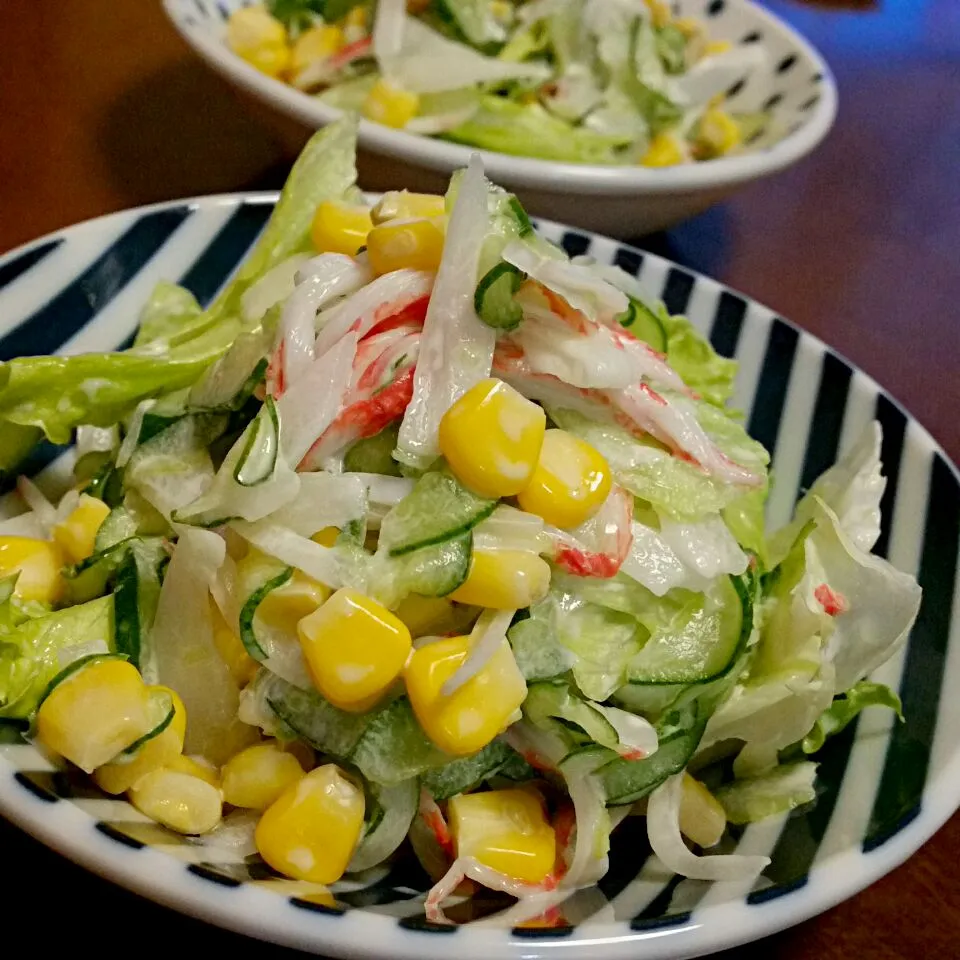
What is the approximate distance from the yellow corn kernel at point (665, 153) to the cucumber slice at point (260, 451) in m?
1.49

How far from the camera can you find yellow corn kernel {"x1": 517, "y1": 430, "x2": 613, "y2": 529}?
41.7 inches

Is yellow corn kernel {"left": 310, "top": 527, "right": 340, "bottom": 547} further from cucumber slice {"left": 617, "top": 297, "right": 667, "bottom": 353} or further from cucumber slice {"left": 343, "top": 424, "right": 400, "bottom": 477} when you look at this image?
→ cucumber slice {"left": 617, "top": 297, "right": 667, "bottom": 353}

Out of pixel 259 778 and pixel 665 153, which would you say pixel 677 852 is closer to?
pixel 259 778

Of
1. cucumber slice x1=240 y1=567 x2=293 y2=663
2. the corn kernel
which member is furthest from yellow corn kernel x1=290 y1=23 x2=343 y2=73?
the corn kernel

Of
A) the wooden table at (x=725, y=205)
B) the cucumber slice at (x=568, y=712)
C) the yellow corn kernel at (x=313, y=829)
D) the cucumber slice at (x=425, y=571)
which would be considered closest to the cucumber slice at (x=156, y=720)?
the yellow corn kernel at (x=313, y=829)

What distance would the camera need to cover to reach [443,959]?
0.80 m

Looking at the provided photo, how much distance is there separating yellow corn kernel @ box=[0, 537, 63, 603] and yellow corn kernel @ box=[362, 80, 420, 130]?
1.26 meters

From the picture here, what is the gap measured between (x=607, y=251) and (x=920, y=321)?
1060mm

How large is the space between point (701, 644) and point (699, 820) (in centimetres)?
19

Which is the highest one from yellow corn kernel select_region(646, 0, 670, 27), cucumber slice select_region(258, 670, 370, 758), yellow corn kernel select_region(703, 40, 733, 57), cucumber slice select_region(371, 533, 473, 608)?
yellow corn kernel select_region(646, 0, 670, 27)

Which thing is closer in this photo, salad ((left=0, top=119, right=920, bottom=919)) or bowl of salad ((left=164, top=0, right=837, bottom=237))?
salad ((left=0, top=119, right=920, bottom=919))

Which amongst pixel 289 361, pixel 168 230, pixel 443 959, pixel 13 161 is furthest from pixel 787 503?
pixel 13 161

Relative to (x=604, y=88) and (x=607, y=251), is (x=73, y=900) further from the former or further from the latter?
(x=604, y=88)

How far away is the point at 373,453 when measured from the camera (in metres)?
1.14
